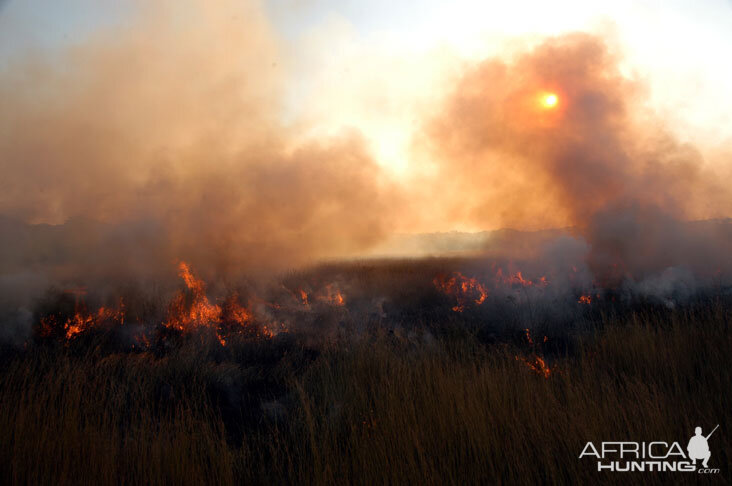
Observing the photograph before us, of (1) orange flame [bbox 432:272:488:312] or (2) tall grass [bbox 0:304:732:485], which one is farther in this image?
(1) orange flame [bbox 432:272:488:312]

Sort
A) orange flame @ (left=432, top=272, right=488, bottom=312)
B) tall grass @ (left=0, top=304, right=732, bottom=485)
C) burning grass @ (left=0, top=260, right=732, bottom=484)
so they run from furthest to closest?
orange flame @ (left=432, top=272, right=488, bottom=312) < burning grass @ (left=0, top=260, right=732, bottom=484) < tall grass @ (left=0, top=304, right=732, bottom=485)

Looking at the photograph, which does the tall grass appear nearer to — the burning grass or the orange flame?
the burning grass

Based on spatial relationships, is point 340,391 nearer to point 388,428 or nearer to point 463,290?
point 388,428

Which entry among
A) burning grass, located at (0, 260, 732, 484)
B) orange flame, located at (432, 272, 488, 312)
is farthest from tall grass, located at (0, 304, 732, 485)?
orange flame, located at (432, 272, 488, 312)

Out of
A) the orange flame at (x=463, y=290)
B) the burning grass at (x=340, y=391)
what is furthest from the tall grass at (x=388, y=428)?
the orange flame at (x=463, y=290)

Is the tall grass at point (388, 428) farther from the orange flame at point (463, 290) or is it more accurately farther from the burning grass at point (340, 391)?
the orange flame at point (463, 290)

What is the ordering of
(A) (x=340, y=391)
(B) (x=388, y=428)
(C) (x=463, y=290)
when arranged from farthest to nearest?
(C) (x=463, y=290)
(A) (x=340, y=391)
(B) (x=388, y=428)

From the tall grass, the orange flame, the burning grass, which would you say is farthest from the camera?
the orange flame

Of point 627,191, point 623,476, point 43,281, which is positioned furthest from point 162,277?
point 627,191

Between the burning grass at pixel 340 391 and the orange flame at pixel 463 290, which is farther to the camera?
the orange flame at pixel 463 290

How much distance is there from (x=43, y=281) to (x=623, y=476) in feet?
41.9

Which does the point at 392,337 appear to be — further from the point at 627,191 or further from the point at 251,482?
the point at 627,191

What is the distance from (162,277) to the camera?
12.2 meters

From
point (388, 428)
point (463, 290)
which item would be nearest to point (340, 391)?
point (388, 428)
